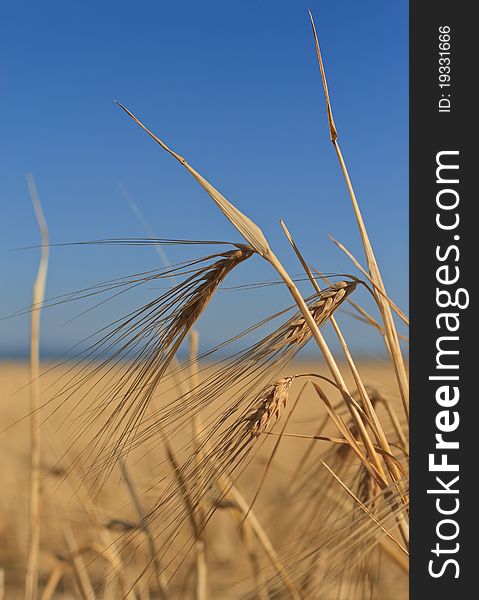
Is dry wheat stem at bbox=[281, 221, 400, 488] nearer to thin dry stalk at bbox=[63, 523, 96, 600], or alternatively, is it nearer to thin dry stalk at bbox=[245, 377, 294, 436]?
thin dry stalk at bbox=[245, 377, 294, 436]

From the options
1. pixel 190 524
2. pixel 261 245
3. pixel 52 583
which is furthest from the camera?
pixel 52 583

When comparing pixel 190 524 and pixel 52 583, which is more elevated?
pixel 190 524

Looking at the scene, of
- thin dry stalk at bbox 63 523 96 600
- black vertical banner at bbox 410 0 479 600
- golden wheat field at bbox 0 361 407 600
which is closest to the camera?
golden wheat field at bbox 0 361 407 600

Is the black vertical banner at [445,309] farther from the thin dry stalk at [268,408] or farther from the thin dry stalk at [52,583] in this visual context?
the thin dry stalk at [52,583]

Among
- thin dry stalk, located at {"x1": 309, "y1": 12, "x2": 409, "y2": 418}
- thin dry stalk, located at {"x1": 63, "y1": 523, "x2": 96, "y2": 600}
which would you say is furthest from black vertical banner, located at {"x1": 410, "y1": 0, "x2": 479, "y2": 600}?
thin dry stalk, located at {"x1": 63, "y1": 523, "x2": 96, "y2": 600}

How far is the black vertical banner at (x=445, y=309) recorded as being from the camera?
0.61m

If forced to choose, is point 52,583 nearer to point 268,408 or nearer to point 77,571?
point 77,571

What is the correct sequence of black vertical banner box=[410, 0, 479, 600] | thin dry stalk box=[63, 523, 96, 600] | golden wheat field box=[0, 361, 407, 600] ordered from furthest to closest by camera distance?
thin dry stalk box=[63, 523, 96, 600] < black vertical banner box=[410, 0, 479, 600] < golden wheat field box=[0, 361, 407, 600]

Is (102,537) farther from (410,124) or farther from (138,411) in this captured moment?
(410,124)

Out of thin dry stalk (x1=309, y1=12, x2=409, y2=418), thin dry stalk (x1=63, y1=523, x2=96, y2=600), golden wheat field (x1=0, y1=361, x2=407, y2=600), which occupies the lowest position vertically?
thin dry stalk (x1=63, y1=523, x2=96, y2=600)

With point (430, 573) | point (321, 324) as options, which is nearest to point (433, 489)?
point (430, 573)

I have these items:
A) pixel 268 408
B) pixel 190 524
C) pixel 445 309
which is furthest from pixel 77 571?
pixel 445 309

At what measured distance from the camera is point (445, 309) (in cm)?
63

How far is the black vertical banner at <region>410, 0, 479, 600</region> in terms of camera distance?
0.61m
